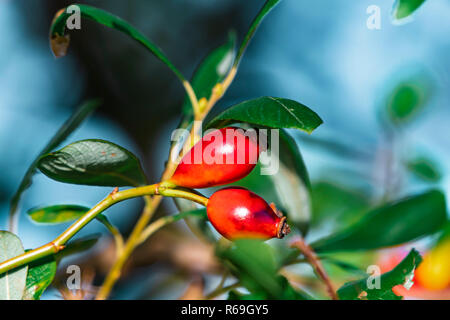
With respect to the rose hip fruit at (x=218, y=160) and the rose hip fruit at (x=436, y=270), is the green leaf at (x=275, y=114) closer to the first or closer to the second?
the rose hip fruit at (x=218, y=160)

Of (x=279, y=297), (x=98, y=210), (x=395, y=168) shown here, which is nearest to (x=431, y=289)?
(x=395, y=168)

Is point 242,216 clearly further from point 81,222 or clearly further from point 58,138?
point 58,138

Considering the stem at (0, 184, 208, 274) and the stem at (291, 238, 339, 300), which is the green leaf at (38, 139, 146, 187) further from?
the stem at (291, 238, 339, 300)

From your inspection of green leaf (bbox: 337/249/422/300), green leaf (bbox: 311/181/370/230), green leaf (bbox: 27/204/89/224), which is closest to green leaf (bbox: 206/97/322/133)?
green leaf (bbox: 337/249/422/300)

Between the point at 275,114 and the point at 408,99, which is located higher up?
the point at 408,99

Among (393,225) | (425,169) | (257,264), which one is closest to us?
(257,264)

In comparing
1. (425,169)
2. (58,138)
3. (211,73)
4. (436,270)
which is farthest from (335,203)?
(58,138)

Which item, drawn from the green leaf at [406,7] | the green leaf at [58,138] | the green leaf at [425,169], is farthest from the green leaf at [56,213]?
the green leaf at [425,169]
